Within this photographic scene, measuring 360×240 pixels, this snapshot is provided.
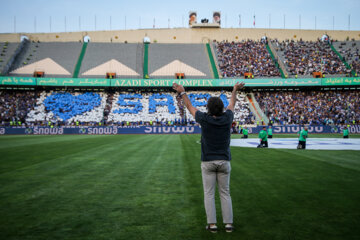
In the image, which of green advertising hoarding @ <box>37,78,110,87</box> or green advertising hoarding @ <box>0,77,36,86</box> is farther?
green advertising hoarding @ <box>37,78,110,87</box>

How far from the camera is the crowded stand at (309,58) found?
53.3 m

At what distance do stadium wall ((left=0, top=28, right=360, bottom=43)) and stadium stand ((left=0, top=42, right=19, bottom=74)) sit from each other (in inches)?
254

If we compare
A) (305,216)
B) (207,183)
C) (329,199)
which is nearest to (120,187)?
(207,183)

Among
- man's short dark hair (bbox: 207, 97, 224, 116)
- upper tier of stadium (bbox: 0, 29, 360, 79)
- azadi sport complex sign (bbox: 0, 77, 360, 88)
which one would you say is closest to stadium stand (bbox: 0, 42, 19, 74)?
upper tier of stadium (bbox: 0, 29, 360, 79)

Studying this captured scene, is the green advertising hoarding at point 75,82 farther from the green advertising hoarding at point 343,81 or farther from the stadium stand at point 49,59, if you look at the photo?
the green advertising hoarding at point 343,81

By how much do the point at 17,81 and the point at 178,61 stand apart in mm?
31010

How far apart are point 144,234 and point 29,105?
5048 cm

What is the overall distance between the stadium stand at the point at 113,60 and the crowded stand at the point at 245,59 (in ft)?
58.6

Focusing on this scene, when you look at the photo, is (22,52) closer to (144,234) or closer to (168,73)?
(168,73)

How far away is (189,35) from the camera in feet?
223

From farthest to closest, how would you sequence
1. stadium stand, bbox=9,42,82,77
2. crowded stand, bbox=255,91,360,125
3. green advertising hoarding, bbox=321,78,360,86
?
stadium stand, bbox=9,42,82,77, green advertising hoarding, bbox=321,78,360,86, crowded stand, bbox=255,91,360,125

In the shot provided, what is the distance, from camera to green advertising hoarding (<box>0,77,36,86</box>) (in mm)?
47062

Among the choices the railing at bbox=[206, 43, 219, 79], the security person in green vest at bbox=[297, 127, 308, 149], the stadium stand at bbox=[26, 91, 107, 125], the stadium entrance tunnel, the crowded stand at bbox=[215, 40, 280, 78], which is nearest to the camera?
the security person in green vest at bbox=[297, 127, 308, 149]

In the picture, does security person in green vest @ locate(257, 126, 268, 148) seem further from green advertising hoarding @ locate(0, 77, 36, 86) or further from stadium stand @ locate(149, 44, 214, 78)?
green advertising hoarding @ locate(0, 77, 36, 86)
